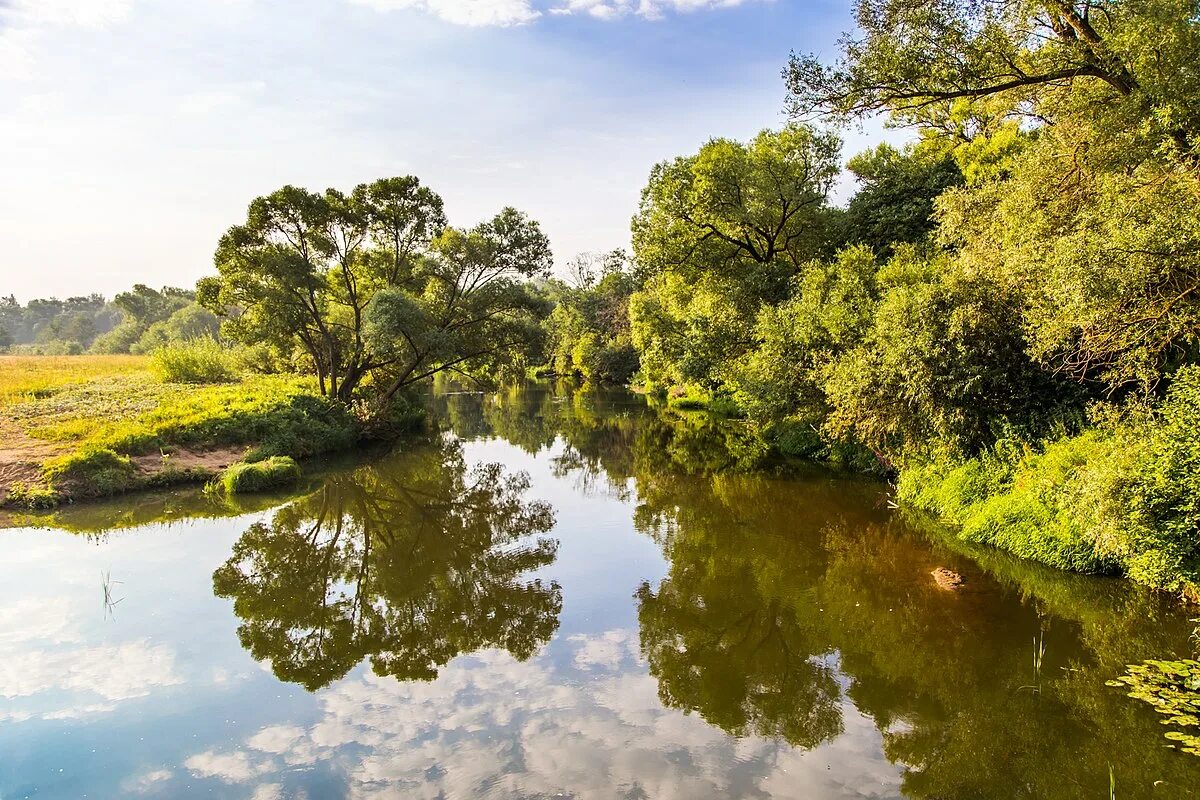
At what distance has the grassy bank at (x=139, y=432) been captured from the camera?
661 inches

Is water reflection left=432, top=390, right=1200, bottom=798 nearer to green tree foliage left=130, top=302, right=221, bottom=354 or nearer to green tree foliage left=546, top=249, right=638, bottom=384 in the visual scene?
green tree foliage left=546, top=249, right=638, bottom=384

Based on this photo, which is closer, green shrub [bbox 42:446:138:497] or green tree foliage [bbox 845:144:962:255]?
green shrub [bbox 42:446:138:497]

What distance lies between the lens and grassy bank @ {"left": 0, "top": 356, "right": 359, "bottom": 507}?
1678 centimetres

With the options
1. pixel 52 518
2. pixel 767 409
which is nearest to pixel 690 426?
pixel 767 409

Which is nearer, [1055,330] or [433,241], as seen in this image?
[1055,330]

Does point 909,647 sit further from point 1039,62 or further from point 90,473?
point 90,473

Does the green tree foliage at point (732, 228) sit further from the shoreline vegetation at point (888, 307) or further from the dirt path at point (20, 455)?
the dirt path at point (20, 455)

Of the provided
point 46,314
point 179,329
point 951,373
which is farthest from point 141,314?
point 951,373

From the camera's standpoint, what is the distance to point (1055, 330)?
35.6 ft

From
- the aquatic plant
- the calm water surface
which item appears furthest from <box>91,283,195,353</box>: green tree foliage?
the aquatic plant

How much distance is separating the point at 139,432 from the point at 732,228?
21.4 metres

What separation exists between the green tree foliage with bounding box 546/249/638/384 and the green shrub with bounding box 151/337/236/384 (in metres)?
22.5

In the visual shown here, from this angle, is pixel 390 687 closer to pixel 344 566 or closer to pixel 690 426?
pixel 344 566

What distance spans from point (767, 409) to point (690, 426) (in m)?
11.5
